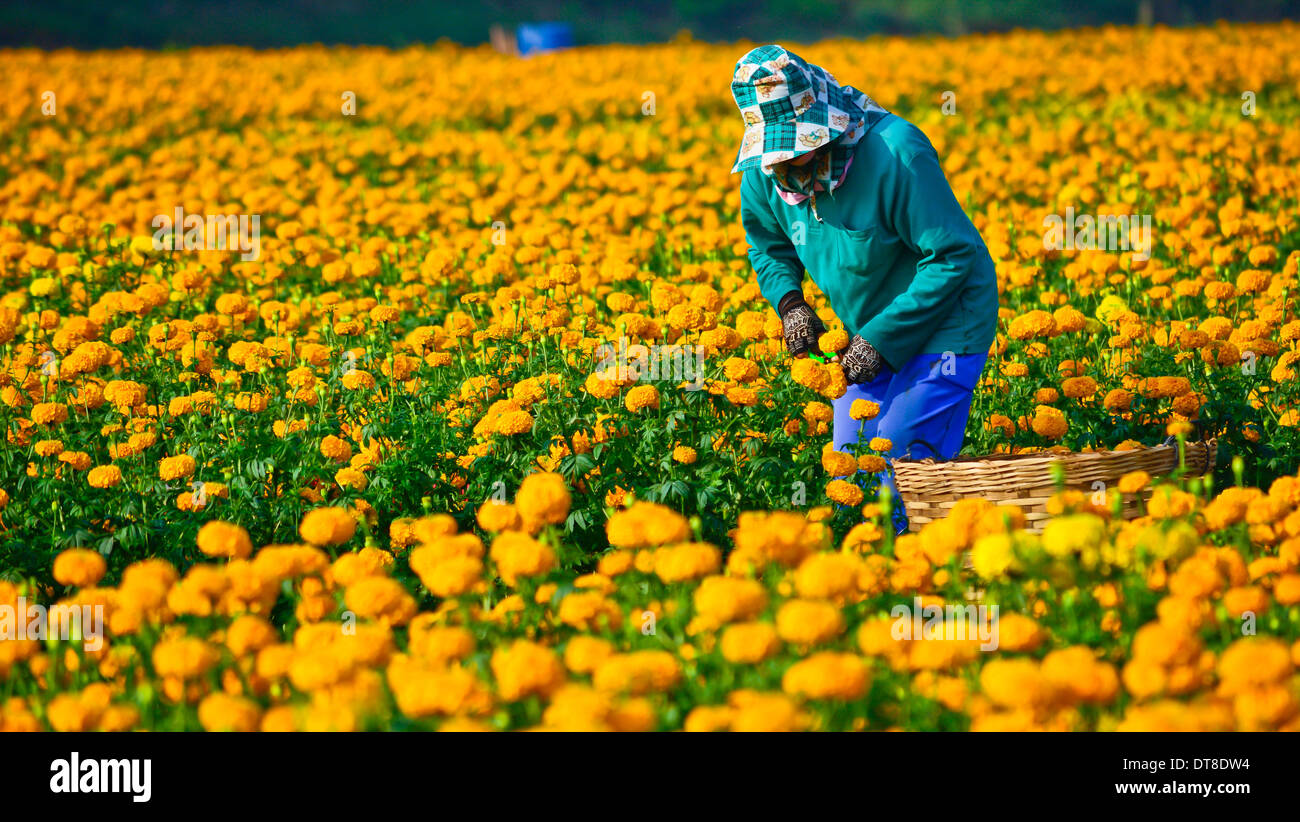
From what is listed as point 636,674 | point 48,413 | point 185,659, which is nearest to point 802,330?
point 636,674

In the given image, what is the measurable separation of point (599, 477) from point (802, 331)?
755mm

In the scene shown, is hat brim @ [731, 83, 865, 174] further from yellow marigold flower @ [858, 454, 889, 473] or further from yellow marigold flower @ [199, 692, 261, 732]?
yellow marigold flower @ [199, 692, 261, 732]

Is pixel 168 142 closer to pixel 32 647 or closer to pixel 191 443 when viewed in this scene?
pixel 191 443

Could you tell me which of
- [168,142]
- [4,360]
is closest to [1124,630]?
[4,360]

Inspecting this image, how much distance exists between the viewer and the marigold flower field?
2.21m

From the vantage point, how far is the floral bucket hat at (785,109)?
339cm

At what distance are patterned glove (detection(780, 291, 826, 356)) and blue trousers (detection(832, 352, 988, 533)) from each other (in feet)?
0.69

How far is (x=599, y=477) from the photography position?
151 inches

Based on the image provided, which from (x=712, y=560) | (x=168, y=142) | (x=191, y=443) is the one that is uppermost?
(x=168, y=142)

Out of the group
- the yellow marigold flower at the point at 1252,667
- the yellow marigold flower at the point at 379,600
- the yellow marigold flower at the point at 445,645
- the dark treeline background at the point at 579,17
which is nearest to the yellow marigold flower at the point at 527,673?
the yellow marigold flower at the point at 445,645

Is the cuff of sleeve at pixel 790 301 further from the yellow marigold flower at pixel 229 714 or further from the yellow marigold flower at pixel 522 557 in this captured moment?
the yellow marigold flower at pixel 229 714

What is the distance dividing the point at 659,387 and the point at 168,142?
9.60 metres

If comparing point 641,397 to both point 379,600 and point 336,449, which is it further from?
point 379,600

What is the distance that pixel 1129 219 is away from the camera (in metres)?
6.77
